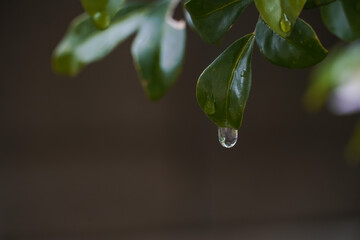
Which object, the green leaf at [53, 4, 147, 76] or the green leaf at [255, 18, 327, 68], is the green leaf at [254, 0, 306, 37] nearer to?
the green leaf at [255, 18, 327, 68]

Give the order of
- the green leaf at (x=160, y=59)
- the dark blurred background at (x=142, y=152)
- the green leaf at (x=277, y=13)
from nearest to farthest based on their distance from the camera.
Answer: the green leaf at (x=277, y=13), the green leaf at (x=160, y=59), the dark blurred background at (x=142, y=152)

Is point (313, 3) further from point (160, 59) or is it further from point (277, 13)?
point (160, 59)

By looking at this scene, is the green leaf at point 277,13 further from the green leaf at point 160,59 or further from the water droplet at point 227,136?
the green leaf at point 160,59

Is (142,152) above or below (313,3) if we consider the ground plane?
below

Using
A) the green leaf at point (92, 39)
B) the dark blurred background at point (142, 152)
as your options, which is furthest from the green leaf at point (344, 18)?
Result: the dark blurred background at point (142, 152)

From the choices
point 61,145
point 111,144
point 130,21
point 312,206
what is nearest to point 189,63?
point 111,144

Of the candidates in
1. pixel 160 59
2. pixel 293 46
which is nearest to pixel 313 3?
pixel 293 46

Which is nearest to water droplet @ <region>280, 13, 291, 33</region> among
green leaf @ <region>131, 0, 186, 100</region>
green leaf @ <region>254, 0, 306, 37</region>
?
green leaf @ <region>254, 0, 306, 37</region>
